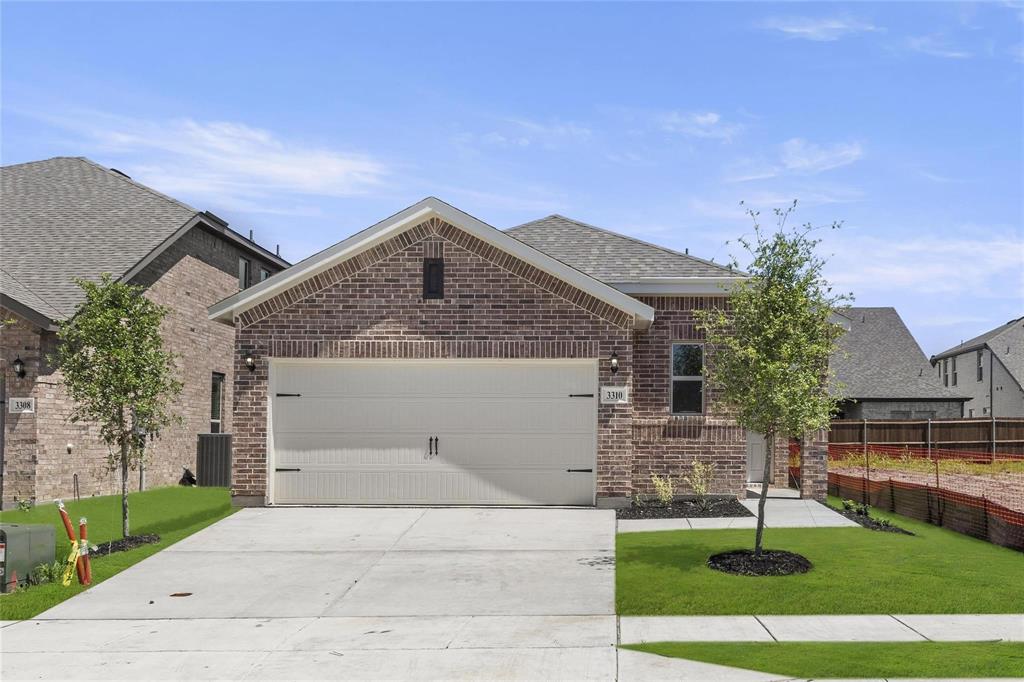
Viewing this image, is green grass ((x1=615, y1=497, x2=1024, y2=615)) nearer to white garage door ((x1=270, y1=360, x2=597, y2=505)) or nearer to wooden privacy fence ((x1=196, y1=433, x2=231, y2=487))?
white garage door ((x1=270, y1=360, x2=597, y2=505))

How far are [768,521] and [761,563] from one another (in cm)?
384

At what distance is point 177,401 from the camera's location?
23984 mm

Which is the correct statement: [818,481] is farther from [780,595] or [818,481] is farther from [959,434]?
[959,434]

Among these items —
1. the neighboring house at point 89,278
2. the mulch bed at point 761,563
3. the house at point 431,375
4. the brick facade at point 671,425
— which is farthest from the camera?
the neighboring house at point 89,278

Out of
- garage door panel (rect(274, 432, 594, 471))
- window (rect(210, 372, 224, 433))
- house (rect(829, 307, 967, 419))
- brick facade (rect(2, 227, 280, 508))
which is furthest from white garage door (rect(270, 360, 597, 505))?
house (rect(829, 307, 967, 419))

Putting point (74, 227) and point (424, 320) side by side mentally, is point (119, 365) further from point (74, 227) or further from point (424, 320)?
point (74, 227)

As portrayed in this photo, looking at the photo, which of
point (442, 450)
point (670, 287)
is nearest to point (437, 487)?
point (442, 450)

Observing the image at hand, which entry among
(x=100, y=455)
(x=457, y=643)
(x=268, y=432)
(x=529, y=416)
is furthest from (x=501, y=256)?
(x=100, y=455)

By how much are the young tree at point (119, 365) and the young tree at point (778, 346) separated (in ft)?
28.5

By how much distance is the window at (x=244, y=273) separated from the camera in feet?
94.6

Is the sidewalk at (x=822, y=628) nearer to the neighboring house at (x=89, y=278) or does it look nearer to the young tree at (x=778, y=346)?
the young tree at (x=778, y=346)

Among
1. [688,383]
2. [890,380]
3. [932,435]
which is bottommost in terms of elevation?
[932,435]

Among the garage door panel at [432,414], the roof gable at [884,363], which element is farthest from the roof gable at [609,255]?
the roof gable at [884,363]

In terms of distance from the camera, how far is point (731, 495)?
61.9 ft
